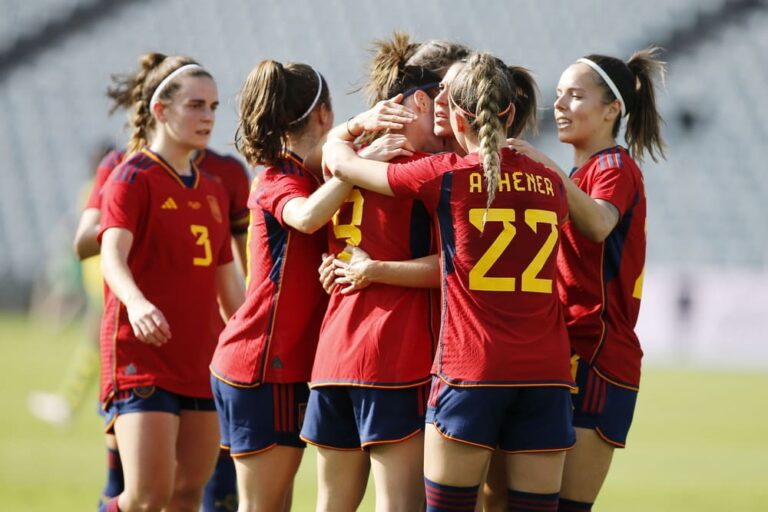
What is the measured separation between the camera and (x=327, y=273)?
3.92 metres

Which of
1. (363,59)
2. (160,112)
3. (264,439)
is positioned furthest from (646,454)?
(363,59)

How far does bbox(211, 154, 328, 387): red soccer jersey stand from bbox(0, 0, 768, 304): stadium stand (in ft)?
52.0

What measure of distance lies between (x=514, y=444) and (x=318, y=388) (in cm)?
68

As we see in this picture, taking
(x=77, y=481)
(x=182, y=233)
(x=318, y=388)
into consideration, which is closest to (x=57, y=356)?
(x=77, y=481)

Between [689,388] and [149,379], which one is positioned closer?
[149,379]

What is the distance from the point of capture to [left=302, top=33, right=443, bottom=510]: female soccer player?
3.71 m

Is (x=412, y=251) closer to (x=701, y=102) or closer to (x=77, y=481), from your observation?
(x=77, y=481)

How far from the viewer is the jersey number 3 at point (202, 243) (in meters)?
4.97

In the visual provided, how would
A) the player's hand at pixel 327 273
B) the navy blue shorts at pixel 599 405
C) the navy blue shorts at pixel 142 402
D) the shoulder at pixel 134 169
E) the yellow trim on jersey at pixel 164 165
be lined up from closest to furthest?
the player's hand at pixel 327 273 < the navy blue shorts at pixel 599 405 < the navy blue shorts at pixel 142 402 < the shoulder at pixel 134 169 < the yellow trim on jersey at pixel 164 165

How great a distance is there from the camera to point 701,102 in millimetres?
21125

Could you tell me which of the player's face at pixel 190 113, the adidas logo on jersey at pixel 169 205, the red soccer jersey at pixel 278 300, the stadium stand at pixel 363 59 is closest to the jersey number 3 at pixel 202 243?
the adidas logo on jersey at pixel 169 205

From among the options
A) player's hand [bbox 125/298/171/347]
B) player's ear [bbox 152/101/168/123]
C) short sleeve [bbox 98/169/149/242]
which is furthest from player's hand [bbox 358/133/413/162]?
player's ear [bbox 152/101/168/123]

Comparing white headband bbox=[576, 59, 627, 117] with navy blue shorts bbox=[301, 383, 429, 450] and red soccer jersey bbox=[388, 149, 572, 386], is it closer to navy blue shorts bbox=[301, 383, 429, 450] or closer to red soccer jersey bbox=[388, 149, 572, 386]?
red soccer jersey bbox=[388, 149, 572, 386]

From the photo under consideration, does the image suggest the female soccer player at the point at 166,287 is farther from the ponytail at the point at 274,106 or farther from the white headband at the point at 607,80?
the white headband at the point at 607,80
